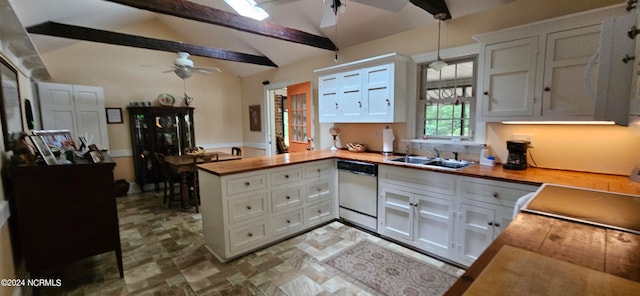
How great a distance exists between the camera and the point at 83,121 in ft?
14.5

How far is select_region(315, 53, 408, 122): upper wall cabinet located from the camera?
123 inches

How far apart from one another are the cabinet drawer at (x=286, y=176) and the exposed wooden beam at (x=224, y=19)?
69.9 inches

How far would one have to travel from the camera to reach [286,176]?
296cm

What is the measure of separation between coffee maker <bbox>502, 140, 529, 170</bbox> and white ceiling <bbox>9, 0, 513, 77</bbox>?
4.38ft

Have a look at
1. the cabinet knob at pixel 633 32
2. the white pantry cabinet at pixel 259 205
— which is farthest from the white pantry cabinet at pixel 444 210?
the cabinet knob at pixel 633 32

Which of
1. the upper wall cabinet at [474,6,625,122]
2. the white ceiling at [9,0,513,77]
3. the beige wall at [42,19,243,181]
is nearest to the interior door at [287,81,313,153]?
the white ceiling at [9,0,513,77]

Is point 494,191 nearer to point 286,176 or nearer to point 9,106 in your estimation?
point 286,176

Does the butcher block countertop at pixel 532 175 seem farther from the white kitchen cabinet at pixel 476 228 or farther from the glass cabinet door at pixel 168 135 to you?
the glass cabinet door at pixel 168 135

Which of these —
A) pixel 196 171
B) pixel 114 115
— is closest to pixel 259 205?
pixel 196 171

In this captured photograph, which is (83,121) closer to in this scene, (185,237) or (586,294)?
(185,237)

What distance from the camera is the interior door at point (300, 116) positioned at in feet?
15.1

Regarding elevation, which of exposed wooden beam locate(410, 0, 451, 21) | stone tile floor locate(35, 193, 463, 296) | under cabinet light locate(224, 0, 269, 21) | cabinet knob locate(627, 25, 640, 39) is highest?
under cabinet light locate(224, 0, 269, 21)

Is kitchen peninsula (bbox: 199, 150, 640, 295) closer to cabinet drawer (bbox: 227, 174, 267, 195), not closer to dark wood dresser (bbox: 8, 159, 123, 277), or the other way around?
cabinet drawer (bbox: 227, 174, 267, 195)

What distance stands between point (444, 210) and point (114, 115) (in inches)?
222
